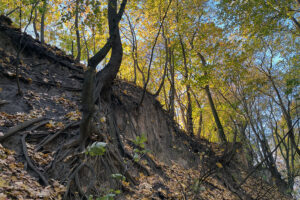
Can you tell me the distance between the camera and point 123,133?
26.0 feet

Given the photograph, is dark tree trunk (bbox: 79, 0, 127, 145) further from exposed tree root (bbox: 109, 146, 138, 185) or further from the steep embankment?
exposed tree root (bbox: 109, 146, 138, 185)

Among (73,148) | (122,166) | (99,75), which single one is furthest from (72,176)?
(99,75)

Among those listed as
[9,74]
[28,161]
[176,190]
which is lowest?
[176,190]

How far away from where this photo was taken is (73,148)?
489cm

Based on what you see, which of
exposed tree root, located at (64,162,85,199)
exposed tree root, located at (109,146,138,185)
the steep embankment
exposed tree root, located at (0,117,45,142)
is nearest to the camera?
exposed tree root, located at (64,162,85,199)

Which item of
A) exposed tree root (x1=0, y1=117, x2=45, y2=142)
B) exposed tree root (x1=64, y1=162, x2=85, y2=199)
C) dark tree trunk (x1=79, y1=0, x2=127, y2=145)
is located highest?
dark tree trunk (x1=79, y1=0, x2=127, y2=145)

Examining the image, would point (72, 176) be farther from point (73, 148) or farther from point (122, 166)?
point (122, 166)

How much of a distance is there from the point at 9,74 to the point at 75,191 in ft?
15.9

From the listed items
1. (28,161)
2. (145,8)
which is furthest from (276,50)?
(28,161)

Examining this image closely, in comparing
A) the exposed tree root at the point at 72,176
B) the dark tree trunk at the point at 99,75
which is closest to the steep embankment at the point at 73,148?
the exposed tree root at the point at 72,176

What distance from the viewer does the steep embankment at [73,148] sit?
155 inches

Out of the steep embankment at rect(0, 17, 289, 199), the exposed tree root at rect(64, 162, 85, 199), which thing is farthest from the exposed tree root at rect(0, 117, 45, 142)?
the exposed tree root at rect(64, 162, 85, 199)

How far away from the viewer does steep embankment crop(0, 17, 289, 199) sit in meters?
3.94

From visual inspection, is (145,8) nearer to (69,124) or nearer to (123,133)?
(123,133)
